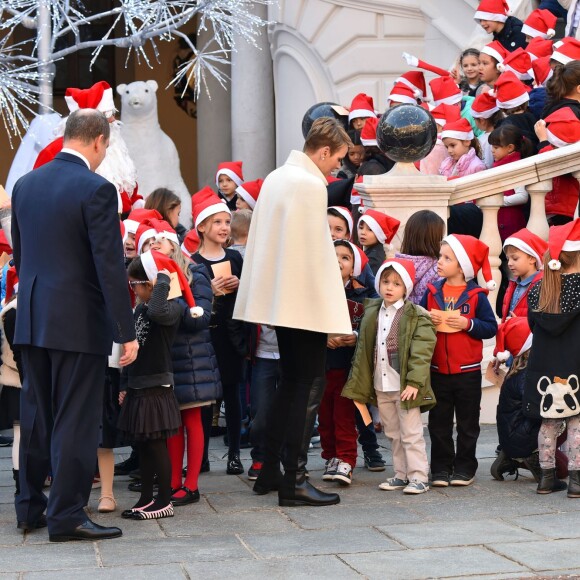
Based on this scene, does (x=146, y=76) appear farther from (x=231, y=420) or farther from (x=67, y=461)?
(x=67, y=461)

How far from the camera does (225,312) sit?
25.2ft

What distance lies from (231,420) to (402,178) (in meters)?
1.85

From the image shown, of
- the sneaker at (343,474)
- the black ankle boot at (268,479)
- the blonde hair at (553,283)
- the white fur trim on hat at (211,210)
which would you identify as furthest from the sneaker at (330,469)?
the white fur trim on hat at (211,210)

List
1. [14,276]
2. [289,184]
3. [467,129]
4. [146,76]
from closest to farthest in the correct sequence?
[289,184], [14,276], [467,129], [146,76]

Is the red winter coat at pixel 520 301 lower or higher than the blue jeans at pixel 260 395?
higher

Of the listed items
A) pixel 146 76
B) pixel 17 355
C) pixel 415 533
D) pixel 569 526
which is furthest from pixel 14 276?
pixel 146 76

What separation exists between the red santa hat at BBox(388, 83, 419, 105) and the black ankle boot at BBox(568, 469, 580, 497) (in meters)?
4.75

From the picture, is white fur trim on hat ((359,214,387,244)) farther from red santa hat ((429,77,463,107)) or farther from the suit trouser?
red santa hat ((429,77,463,107))

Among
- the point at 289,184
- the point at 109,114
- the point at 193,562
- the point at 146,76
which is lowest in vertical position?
the point at 193,562

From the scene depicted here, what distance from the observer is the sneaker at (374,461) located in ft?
25.0

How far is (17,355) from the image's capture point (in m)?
6.71

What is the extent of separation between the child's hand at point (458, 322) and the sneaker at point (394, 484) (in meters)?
0.83

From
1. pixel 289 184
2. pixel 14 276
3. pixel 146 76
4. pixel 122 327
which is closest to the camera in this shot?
pixel 122 327

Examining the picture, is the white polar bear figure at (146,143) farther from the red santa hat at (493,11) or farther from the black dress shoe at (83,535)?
the black dress shoe at (83,535)
